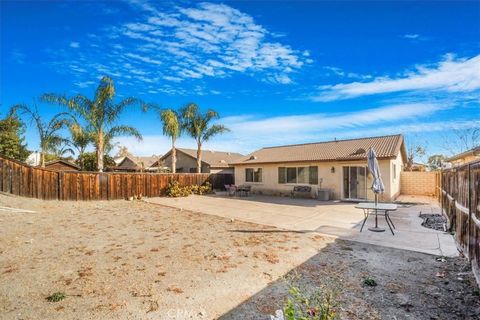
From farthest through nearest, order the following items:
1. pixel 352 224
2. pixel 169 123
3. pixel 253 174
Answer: pixel 253 174 → pixel 169 123 → pixel 352 224

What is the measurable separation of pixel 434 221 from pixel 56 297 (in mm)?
11224

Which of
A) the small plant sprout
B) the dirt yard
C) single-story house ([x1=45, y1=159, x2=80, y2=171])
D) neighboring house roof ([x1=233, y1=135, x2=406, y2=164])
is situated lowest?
the dirt yard

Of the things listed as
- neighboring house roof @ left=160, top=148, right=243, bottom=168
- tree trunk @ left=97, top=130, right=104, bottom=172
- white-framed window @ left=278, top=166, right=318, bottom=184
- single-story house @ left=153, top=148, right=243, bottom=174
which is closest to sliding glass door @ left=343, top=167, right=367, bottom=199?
white-framed window @ left=278, top=166, right=318, bottom=184

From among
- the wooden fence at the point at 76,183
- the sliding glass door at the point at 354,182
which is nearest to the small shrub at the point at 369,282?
the sliding glass door at the point at 354,182

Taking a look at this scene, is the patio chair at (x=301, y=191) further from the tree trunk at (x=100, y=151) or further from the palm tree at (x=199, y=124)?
the tree trunk at (x=100, y=151)

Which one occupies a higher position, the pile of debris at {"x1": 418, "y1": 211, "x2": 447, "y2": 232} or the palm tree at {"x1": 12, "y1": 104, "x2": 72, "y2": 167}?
the palm tree at {"x1": 12, "y1": 104, "x2": 72, "y2": 167}

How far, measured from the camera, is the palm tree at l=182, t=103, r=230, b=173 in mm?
21938

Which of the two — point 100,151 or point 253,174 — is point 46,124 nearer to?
point 100,151

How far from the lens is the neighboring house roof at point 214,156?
29977 mm

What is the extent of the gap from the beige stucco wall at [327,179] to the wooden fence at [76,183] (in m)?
5.66

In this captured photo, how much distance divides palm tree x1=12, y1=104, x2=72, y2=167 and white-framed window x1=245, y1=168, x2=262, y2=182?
13.3 m

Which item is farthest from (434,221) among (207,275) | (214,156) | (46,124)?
(214,156)

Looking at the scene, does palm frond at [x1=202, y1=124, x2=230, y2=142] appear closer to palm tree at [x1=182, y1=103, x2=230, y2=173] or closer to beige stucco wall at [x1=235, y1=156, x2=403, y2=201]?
palm tree at [x1=182, y1=103, x2=230, y2=173]

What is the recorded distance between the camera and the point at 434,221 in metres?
9.38
